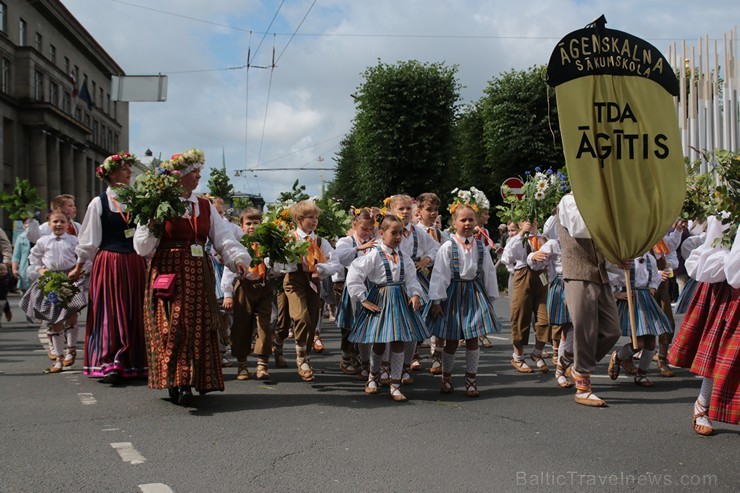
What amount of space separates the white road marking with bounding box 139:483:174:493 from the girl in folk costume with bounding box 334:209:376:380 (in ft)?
13.3

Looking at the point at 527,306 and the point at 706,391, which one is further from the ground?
the point at 527,306

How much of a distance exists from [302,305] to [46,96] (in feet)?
151

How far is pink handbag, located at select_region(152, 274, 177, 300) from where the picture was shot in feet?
22.0

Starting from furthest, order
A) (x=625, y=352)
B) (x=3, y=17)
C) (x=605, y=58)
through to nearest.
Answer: (x=3, y=17) < (x=625, y=352) < (x=605, y=58)

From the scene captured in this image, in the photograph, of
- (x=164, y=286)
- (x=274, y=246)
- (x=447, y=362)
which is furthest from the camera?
(x=274, y=246)

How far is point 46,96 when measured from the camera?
48938 mm

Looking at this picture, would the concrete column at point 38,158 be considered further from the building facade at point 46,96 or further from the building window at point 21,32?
the building window at point 21,32

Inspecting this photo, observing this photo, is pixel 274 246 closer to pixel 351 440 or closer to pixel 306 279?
pixel 306 279

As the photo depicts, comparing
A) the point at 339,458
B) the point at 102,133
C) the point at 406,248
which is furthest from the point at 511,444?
the point at 102,133

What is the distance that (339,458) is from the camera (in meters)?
5.11

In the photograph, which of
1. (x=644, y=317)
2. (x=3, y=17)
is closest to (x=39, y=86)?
(x=3, y=17)

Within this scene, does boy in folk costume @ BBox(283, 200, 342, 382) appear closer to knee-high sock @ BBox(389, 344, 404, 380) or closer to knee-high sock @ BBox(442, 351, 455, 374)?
knee-high sock @ BBox(389, 344, 404, 380)

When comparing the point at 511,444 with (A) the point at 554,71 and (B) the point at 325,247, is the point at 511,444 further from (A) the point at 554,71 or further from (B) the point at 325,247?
(B) the point at 325,247

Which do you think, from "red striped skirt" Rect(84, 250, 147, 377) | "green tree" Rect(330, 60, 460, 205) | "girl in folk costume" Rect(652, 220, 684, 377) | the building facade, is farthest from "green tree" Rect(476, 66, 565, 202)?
"red striped skirt" Rect(84, 250, 147, 377)
